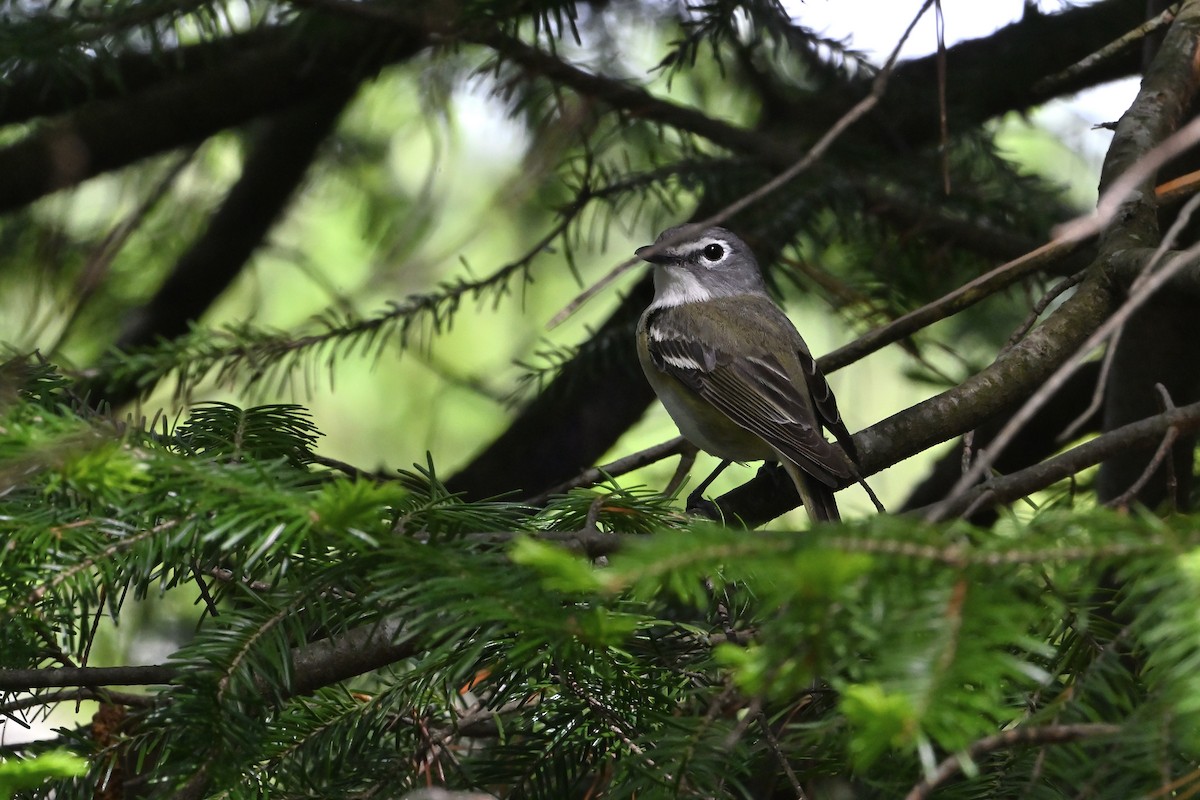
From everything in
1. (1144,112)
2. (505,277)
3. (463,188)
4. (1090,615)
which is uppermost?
(463,188)

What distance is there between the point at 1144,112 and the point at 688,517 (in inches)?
68.7

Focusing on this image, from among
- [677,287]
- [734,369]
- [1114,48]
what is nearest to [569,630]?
[1114,48]

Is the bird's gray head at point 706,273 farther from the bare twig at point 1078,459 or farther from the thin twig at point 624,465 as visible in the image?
the bare twig at point 1078,459

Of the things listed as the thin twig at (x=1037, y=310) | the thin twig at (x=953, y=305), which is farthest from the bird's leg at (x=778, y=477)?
the thin twig at (x=1037, y=310)

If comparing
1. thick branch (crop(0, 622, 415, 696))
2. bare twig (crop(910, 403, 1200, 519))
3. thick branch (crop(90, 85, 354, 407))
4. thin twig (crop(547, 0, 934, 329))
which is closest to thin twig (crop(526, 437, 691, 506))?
thin twig (crop(547, 0, 934, 329))

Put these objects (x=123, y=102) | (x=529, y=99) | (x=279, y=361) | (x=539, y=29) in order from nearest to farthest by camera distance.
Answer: (x=539, y=29), (x=279, y=361), (x=529, y=99), (x=123, y=102)

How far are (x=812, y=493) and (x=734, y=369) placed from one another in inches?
29.7

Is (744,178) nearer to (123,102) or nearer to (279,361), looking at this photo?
(279,361)

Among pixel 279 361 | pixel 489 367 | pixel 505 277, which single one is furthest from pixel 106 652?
pixel 489 367

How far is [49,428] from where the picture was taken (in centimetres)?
144

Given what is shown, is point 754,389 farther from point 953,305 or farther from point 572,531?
point 572,531

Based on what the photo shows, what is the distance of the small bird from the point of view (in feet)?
10.3

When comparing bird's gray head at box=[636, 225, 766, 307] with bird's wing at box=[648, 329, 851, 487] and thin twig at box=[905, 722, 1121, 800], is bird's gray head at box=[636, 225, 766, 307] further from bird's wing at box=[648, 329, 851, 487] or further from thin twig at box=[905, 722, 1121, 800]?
thin twig at box=[905, 722, 1121, 800]

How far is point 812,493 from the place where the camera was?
3117 millimetres
